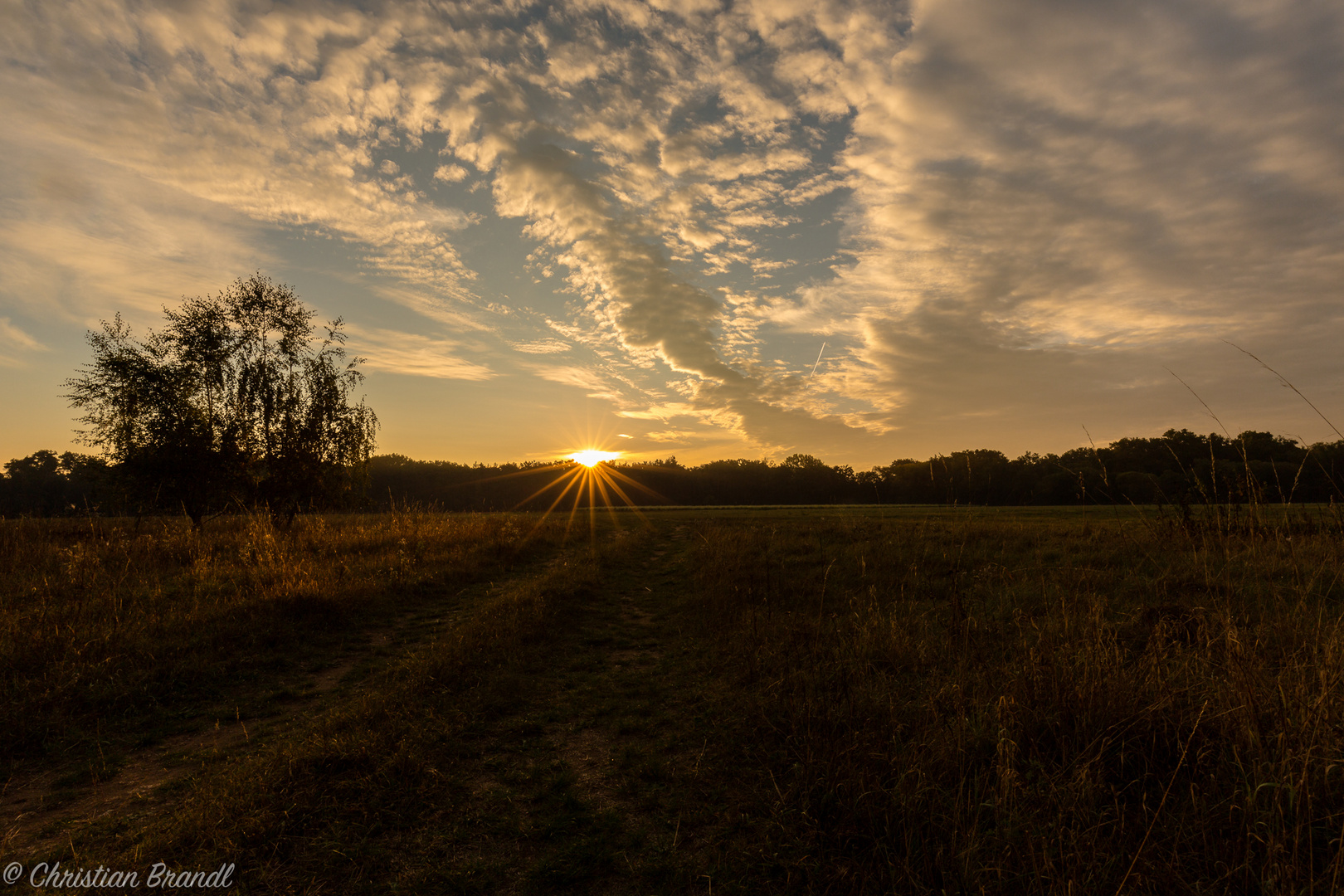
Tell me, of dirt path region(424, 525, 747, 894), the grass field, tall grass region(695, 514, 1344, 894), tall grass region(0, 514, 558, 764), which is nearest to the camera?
tall grass region(695, 514, 1344, 894)

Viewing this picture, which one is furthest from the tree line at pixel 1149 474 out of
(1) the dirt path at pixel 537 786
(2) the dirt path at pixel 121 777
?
(2) the dirt path at pixel 121 777

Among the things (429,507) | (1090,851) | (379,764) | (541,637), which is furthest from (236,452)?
(1090,851)

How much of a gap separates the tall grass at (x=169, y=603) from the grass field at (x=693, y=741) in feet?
0.22

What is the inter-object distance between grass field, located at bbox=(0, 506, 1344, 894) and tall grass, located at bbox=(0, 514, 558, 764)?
0.22ft

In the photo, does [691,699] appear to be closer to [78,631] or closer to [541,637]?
[541,637]

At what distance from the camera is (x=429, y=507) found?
2345 cm

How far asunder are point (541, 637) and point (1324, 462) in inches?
423

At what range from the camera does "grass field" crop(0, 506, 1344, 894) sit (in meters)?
3.38

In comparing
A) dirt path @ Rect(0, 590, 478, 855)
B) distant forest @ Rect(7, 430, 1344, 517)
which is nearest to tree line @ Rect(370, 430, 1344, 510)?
distant forest @ Rect(7, 430, 1344, 517)

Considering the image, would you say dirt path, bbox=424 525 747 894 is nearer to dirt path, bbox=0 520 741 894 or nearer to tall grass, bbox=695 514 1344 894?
dirt path, bbox=0 520 741 894

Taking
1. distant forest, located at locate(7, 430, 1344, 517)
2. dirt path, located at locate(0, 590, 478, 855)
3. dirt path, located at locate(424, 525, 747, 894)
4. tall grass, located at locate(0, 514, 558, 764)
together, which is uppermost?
distant forest, located at locate(7, 430, 1344, 517)

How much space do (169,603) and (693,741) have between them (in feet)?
34.7

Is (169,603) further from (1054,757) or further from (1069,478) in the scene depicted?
(1069,478)

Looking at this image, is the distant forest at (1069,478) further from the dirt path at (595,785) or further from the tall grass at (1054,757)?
the dirt path at (595,785)
